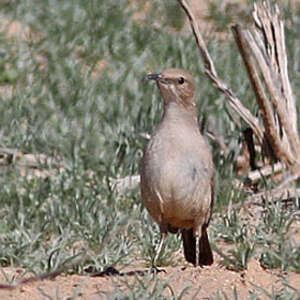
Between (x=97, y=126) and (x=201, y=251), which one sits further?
(x=97, y=126)

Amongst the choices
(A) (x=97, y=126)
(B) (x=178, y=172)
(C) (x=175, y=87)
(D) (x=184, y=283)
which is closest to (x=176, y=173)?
(B) (x=178, y=172)

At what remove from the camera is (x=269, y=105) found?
7312 mm

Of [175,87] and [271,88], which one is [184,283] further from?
[271,88]

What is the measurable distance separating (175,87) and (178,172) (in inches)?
23.0

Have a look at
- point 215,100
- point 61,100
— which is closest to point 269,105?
point 215,100

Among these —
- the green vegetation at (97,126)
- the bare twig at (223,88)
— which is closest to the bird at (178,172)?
the green vegetation at (97,126)

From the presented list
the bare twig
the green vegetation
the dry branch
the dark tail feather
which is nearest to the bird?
the dark tail feather

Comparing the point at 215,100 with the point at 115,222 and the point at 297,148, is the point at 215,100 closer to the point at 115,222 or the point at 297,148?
the point at 297,148

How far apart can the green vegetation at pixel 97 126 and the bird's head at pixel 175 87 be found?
785 millimetres

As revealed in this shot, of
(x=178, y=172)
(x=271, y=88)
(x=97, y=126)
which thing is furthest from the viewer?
(x=97, y=126)

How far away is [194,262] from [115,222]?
63cm

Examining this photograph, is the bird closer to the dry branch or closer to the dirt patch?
the dirt patch

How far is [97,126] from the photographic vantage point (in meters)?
8.27

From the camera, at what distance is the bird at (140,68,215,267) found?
5883 mm
